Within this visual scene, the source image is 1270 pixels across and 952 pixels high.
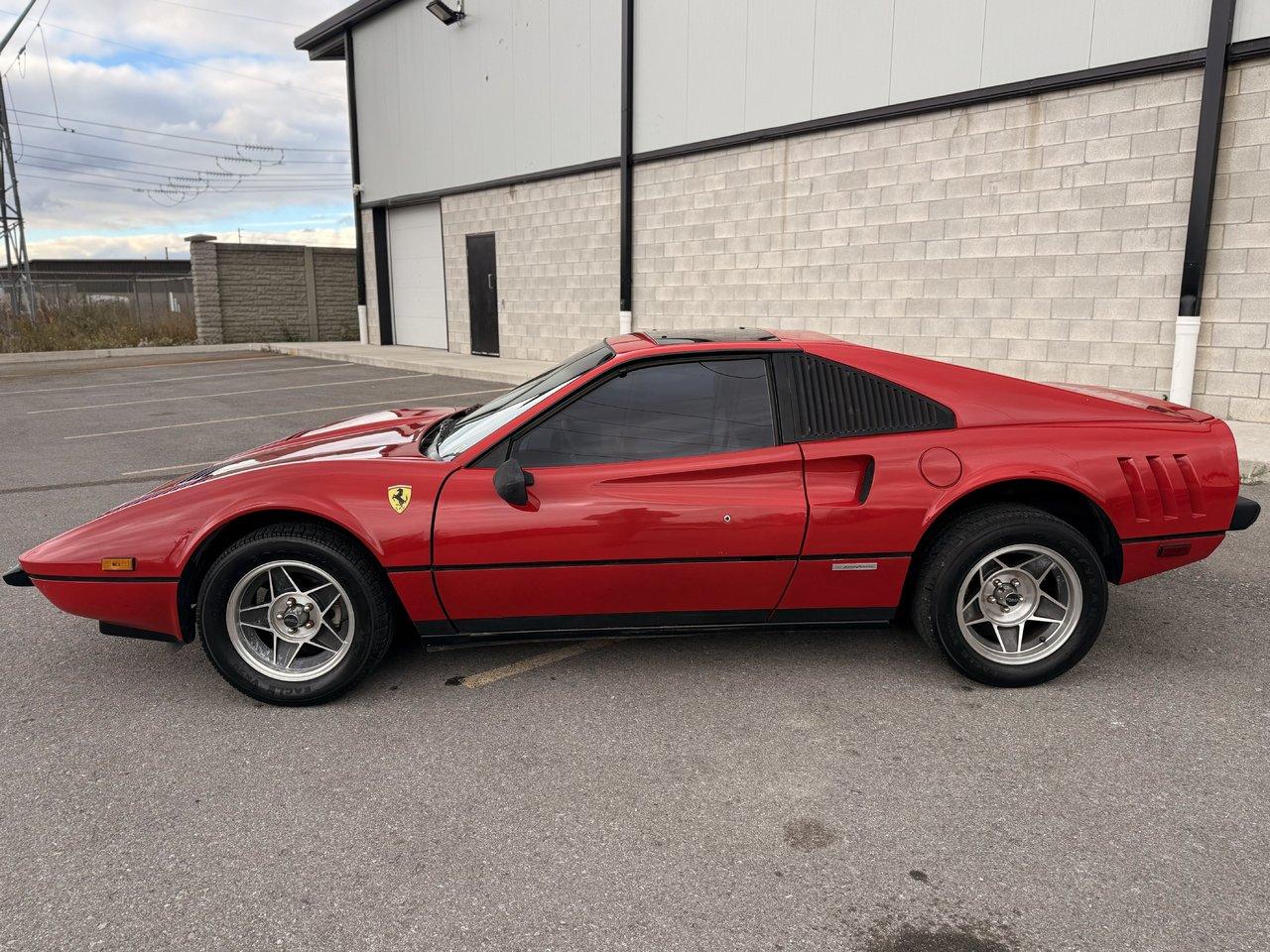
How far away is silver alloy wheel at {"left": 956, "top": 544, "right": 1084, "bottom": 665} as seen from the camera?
10.9 feet

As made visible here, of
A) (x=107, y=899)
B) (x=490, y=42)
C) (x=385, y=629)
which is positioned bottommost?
(x=107, y=899)

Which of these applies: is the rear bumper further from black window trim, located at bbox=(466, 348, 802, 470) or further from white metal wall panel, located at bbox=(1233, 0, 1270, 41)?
white metal wall panel, located at bbox=(1233, 0, 1270, 41)

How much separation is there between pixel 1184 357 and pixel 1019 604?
652cm

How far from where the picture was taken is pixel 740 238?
1254 centimetres

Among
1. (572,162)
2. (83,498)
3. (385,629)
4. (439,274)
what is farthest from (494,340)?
(385,629)

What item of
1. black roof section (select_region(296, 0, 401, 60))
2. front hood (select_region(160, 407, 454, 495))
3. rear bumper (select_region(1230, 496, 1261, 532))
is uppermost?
black roof section (select_region(296, 0, 401, 60))

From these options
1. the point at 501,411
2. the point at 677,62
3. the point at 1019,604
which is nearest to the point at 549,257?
the point at 677,62

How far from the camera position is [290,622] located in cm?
330

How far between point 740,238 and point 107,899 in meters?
11.6

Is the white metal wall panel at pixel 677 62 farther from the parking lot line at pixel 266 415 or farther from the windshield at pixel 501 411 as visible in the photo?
the windshield at pixel 501 411

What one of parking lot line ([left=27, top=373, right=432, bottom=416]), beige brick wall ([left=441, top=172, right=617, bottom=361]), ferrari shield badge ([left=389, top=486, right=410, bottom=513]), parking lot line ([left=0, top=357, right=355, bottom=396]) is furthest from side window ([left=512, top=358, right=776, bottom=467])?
parking lot line ([left=0, top=357, right=355, bottom=396])

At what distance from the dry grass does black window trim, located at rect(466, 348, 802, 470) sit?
21979 mm

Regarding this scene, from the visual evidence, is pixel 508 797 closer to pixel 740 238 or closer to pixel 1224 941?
pixel 1224 941

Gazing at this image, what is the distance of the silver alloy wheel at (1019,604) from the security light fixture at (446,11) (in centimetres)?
1731
